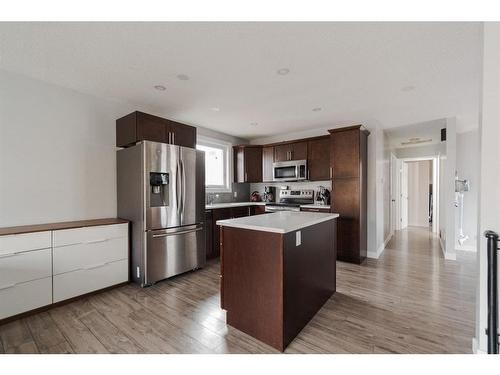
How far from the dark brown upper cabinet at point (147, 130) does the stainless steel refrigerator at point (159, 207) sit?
158 mm

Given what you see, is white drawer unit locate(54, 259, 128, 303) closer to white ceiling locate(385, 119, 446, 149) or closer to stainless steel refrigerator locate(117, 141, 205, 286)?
stainless steel refrigerator locate(117, 141, 205, 286)

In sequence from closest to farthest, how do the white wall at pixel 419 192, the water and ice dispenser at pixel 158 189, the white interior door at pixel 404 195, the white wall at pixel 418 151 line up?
the water and ice dispenser at pixel 158 189 < the white wall at pixel 418 151 < the white interior door at pixel 404 195 < the white wall at pixel 419 192

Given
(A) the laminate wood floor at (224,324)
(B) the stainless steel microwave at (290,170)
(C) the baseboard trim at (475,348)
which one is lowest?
(A) the laminate wood floor at (224,324)

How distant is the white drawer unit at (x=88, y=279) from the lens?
7.76 ft

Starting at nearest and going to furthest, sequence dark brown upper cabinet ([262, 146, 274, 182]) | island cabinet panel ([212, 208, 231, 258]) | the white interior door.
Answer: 1. island cabinet panel ([212, 208, 231, 258])
2. dark brown upper cabinet ([262, 146, 274, 182])
3. the white interior door

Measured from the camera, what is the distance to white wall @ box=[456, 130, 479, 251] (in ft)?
14.7

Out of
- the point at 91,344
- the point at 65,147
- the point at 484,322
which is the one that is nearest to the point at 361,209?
the point at 484,322

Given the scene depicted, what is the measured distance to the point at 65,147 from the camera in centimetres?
279

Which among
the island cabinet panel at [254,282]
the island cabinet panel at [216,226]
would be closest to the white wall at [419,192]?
the island cabinet panel at [216,226]

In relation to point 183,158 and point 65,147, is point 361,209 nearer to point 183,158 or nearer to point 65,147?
point 183,158

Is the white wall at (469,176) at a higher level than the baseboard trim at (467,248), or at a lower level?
higher

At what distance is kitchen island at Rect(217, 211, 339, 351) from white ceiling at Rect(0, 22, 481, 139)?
157cm

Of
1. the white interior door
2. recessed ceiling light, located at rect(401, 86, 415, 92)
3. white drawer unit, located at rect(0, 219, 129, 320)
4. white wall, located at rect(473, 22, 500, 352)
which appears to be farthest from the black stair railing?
the white interior door

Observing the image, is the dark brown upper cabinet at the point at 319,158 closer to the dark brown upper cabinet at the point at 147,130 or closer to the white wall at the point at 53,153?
the dark brown upper cabinet at the point at 147,130
